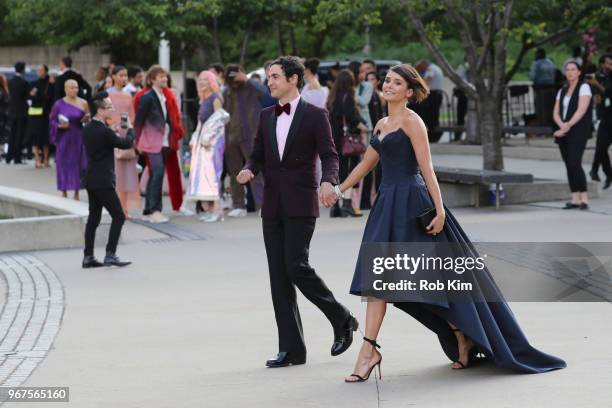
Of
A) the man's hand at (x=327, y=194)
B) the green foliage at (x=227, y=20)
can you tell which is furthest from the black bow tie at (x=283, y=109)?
the green foliage at (x=227, y=20)

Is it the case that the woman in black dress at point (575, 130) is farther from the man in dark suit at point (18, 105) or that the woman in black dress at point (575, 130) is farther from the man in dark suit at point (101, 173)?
the man in dark suit at point (18, 105)

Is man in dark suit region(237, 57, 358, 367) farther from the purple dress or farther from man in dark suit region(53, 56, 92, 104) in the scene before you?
man in dark suit region(53, 56, 92, 104)

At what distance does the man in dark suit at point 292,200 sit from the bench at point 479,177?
8.36m

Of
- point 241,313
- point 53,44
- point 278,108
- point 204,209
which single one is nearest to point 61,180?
point 204,209

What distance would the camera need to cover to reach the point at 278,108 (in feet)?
25.1

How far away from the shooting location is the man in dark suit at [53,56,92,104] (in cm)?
2172

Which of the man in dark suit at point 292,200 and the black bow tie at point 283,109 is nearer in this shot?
the man in dark suit at point 292,200

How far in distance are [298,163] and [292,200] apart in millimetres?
220

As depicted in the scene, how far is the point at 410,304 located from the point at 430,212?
488 millimetres

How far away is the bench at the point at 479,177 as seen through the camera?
15789 mm

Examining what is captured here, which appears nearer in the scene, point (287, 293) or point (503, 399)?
point (503, 399)

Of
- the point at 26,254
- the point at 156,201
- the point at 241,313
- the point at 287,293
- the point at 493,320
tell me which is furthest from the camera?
the point at 156,201

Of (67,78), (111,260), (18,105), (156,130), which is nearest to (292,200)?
(111,260)

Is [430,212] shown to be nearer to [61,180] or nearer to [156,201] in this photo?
[156,201]
